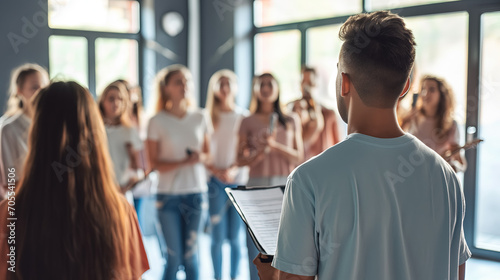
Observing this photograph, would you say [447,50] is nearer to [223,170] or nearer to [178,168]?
[223,170]

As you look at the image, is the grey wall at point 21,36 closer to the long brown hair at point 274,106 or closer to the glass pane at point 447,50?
the long brown hair at point 274,106

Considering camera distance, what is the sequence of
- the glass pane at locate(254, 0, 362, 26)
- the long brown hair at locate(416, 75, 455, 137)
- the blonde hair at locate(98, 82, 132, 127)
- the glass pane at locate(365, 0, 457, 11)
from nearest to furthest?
the blonde hair at locate(98, 82, 132, 127)
the long brown hair at locate(416, 75, 455, 137)
the glass pane at locate(365, 0, 457, 11)
the glass pane at locate(254, 0, 362, 26)

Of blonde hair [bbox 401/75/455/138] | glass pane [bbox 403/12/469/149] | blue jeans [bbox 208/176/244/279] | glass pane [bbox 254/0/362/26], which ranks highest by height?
glass pane [bbox 254/0/362/26]

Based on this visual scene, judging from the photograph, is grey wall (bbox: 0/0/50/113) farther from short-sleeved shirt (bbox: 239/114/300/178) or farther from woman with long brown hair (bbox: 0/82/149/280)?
woman with long brown hair (bbox: 0/82/149/280)

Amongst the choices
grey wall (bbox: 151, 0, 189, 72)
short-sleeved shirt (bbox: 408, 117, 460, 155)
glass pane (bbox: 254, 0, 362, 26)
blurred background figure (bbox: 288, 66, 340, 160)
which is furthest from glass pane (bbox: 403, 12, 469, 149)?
grey wall (bbox: 151, 0, 189, 72)

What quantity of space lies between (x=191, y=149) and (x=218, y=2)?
2849 millimetres

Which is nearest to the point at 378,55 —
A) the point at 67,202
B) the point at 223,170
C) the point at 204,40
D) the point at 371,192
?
the point at 371,192

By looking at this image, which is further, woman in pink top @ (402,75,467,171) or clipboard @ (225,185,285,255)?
woman in pink top @ (402,75,467,171)

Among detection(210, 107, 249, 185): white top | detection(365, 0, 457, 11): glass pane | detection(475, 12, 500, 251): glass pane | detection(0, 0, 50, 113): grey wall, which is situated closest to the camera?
detection(210, 107, 249, 185): white top

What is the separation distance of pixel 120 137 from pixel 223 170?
0.79m

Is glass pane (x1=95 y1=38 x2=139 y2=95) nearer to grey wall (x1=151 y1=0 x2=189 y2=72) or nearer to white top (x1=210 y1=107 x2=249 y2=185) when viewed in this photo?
grey wall (x1=151 y1=0 x2=189 y2=72)

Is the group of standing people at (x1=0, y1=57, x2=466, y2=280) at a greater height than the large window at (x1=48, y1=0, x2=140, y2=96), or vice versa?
the large window at (x1=48, y1=0, x2=140, y2=96)

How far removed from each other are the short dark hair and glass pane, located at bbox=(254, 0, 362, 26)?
388 cm

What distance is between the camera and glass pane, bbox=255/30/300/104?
542cm
